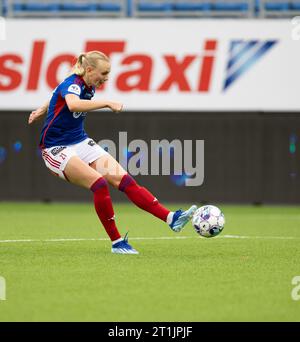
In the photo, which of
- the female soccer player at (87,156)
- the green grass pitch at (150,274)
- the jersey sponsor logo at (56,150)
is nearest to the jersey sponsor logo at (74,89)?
the female soccer player at (87,156)

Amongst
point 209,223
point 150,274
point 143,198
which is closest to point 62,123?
point 143,198

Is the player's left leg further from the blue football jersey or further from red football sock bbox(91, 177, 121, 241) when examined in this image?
the blue football jersey

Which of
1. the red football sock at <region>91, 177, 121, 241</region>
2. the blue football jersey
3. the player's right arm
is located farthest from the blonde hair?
the red football sock at <region>91, 177, 121, 241</region>

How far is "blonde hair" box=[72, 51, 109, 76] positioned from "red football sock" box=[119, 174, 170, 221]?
45.4 inches

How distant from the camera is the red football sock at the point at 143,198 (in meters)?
9.30

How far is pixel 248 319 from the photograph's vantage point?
18.9 feet

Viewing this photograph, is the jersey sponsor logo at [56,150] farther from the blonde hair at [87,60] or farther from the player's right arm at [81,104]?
the blonde hair at [87,60]

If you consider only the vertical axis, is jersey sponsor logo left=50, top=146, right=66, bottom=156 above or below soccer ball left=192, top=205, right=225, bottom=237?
above

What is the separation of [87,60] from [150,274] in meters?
2.50

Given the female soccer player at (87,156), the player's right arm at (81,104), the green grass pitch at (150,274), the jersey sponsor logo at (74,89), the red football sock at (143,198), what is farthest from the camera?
the red football sock at (143,198)

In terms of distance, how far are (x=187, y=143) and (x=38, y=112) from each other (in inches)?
360

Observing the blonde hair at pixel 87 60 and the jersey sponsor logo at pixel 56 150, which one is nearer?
the blonde hair at pixel 87 60

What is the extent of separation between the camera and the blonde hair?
30.0ft

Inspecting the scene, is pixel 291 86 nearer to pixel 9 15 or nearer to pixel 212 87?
pixel 212 87
